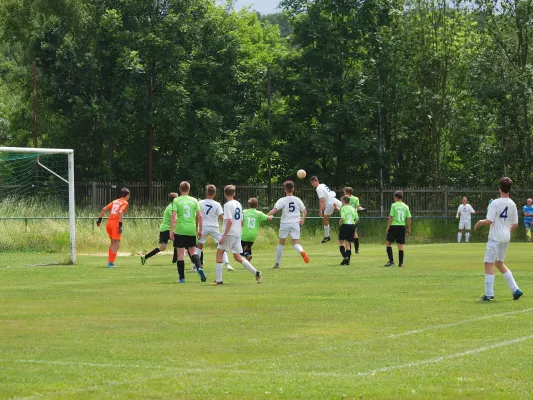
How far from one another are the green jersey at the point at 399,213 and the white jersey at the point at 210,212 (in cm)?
519

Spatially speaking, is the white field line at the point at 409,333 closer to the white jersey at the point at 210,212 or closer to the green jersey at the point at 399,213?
the white jersey at the point at 210,212

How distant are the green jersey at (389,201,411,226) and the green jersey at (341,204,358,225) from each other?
1.57m

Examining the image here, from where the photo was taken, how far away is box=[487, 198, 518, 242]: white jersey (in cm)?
1644

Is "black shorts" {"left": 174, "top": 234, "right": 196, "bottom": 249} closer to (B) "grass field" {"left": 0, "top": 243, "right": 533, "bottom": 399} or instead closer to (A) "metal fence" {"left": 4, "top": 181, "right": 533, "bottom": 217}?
(B) "grass field" {"left": 0, "top": 243, "right": 533, "bottom": 399}

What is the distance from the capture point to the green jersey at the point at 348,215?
27197 mm

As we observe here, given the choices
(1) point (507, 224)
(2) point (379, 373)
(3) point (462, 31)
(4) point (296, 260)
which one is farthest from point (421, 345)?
(3) point (462, 31)

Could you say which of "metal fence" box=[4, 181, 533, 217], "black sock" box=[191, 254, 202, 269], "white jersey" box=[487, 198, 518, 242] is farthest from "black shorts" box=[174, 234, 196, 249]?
"metal fence" box=[4, 181, 533, 217]

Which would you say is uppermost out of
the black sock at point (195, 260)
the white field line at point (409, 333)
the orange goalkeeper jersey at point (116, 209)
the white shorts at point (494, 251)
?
the orange goalkeeper jersey at point (116, 209)

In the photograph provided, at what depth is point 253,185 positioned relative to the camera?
169 feet

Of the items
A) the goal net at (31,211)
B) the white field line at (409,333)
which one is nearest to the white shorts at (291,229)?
the goal net at (31,211)

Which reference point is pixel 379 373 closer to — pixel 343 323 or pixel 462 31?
pixel 343 323

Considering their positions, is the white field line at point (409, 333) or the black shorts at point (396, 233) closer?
the white field line at point (409, 333)

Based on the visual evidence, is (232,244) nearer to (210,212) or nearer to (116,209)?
(210,212)

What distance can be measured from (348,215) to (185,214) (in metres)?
7.76
